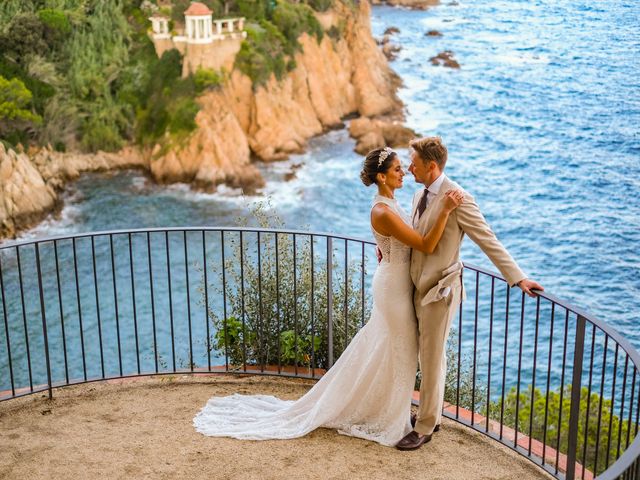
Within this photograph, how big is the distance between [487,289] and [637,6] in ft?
37.5

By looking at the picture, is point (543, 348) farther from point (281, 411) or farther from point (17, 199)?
point (281, 411)

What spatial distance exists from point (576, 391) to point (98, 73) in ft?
104

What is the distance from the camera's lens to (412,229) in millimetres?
4172

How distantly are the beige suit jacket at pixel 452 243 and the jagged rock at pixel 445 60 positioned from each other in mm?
45525

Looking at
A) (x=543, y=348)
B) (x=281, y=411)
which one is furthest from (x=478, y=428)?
A: (x=543, y=348)

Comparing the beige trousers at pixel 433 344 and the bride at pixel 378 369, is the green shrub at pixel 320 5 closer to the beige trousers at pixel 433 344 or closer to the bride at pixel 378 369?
the bride at pixel 378 369

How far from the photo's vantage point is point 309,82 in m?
37.8

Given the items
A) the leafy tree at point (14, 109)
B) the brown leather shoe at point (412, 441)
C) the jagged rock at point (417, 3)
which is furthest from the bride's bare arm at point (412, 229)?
the jagged rock at point (417, 3)

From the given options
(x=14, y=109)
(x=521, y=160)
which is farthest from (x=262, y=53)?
(x=521, y=160)

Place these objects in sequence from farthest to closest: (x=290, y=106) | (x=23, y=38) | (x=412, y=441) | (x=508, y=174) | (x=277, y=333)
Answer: (x=508, y=174) → (x=290, y=106) → (x=23, y=38) → (x=277, y=333) → (x=412, y=441)

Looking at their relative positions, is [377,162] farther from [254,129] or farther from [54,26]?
[254,129]

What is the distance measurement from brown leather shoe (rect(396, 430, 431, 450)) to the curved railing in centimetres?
39

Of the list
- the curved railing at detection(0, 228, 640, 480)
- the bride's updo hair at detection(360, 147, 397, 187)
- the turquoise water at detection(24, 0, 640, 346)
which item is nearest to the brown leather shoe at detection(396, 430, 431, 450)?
the curved railing at detection(0, 228, 640, 480)

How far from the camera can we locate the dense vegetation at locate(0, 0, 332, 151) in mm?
31609
